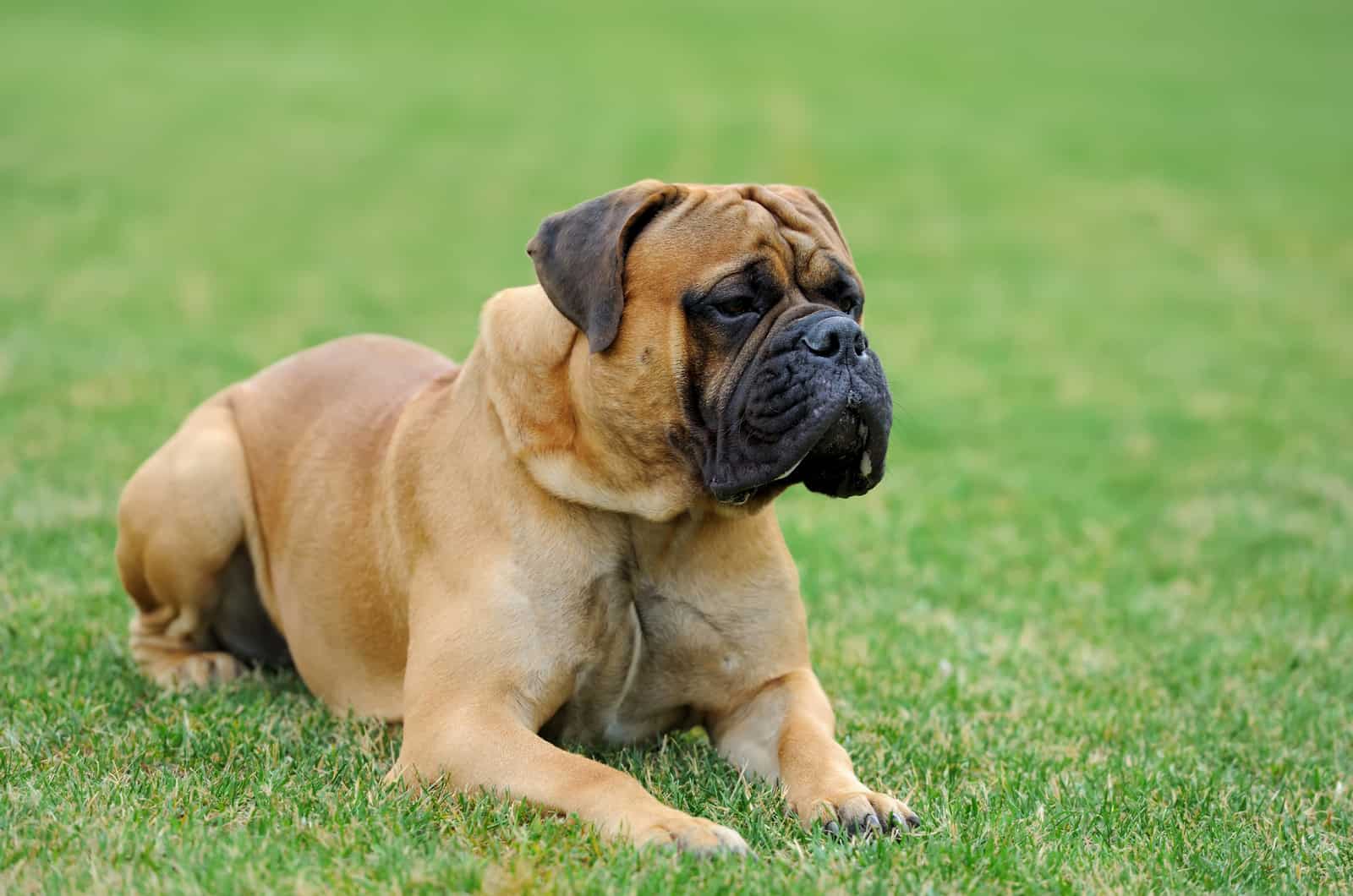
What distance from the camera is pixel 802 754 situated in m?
3.98

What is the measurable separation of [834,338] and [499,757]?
4.47ft

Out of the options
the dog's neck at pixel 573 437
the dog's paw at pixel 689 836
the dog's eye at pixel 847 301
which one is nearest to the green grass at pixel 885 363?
the dog's paw at pixel 689 836

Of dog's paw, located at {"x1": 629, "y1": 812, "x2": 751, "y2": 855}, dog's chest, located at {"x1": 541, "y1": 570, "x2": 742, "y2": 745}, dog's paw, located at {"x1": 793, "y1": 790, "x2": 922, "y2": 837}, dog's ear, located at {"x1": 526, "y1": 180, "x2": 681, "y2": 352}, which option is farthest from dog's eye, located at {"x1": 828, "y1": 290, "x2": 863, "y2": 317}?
dog's paw, located at {"x1": 629, "y1": 812, "x2": 751, "y2": 855}

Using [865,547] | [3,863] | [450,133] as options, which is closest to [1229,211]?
[450,133]

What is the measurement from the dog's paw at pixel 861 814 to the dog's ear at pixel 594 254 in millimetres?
1295

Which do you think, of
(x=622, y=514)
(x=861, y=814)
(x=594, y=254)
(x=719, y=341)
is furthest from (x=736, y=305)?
(x=861, y=814)

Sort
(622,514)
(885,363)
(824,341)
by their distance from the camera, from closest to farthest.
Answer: (824,341) < (622,514) < (885,363)

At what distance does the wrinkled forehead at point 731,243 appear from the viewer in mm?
3887

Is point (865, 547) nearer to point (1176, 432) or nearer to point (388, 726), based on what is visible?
point (388, 726)

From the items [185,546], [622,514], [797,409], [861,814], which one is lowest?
[185,546]

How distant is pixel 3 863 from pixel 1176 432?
9989 millimetres

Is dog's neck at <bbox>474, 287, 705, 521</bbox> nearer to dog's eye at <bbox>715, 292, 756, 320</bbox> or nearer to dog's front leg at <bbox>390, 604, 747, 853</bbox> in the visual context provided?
dog's eye at <bbox>715, 292, 756, 320</bbox>

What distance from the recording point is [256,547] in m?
5.26

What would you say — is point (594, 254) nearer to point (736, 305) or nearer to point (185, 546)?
point (736, 305)
